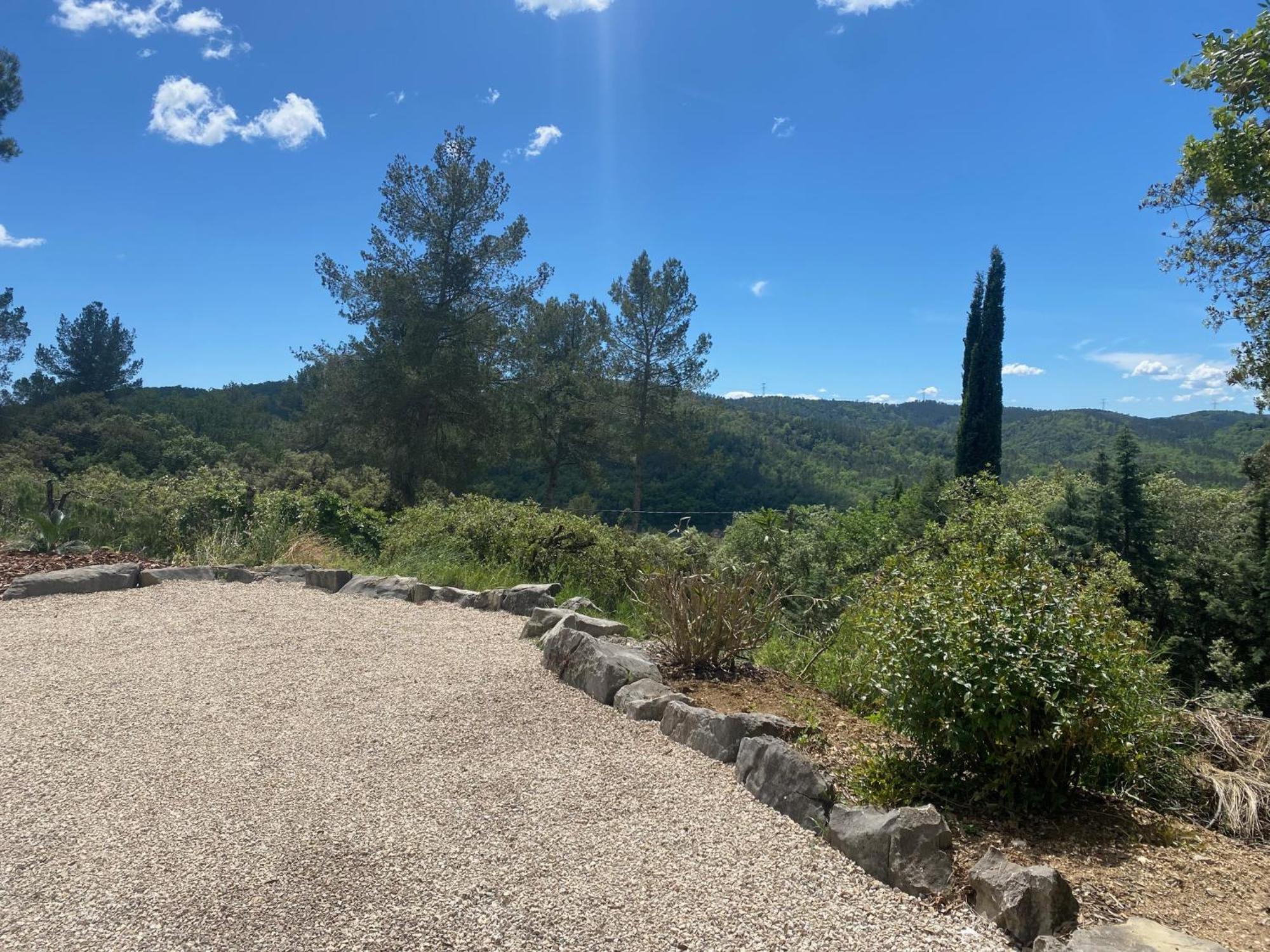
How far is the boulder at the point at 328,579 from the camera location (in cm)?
736

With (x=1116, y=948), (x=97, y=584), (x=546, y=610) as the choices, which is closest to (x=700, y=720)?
(x=1116, y=948)

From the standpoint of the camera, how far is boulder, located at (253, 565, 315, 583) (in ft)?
25.3

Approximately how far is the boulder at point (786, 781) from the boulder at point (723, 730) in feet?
0.52

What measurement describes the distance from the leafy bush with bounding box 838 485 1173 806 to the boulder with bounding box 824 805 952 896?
0.34 meters

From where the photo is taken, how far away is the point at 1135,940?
1942 mm

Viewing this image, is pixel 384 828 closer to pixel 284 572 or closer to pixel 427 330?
pixel 284 572

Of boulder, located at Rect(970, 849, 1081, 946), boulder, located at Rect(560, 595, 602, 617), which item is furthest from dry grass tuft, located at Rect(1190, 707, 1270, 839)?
boulder, located at Rect(560, 595, 602, 617)

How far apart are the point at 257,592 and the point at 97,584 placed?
1475 millimetres

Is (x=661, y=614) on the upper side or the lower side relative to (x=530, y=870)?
upper

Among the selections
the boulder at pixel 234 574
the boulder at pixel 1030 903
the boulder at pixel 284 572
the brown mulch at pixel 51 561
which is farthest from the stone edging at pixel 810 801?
the boulder at pixel 284 572

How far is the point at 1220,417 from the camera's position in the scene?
177 ft

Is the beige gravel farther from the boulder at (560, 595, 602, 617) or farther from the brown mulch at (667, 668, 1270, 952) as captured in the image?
the boulder at (560, 595, 602, 617)

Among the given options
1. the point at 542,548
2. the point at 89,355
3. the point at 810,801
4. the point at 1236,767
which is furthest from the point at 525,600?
A: the point at 89,355

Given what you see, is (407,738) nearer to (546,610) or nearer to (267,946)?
(267,946)
